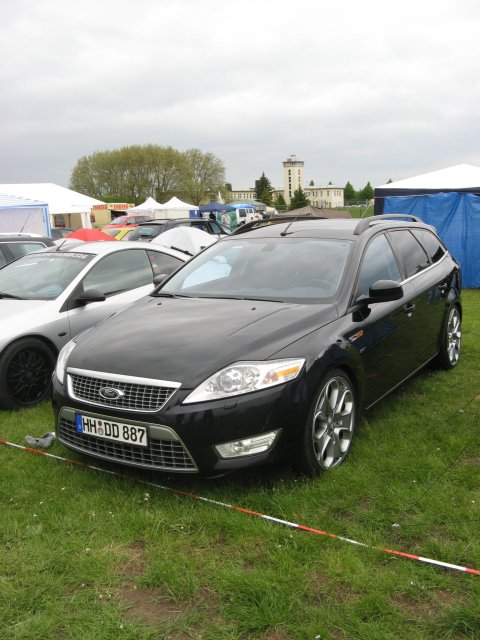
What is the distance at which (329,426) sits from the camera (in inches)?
146

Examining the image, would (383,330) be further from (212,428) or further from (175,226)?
(175,226)

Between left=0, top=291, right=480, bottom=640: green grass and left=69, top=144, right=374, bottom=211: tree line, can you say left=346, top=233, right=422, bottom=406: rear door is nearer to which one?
left=0, top=291, right=480, bottom=640: green grass

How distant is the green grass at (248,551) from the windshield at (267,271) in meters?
1.19

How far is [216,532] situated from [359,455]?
129cm

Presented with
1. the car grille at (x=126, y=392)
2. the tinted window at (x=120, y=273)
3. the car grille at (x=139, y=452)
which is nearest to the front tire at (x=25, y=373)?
the tinted window at (x=120, y=273)

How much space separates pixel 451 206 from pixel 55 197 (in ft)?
62.7

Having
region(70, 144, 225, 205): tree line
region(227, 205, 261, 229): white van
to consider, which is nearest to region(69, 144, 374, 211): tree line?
region(70, 144, 225, 205): tree line

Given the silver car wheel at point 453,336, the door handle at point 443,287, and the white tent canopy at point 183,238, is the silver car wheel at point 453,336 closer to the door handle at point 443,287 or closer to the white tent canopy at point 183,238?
the door handle at point 443,287

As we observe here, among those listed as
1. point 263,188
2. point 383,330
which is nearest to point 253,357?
point 383,330

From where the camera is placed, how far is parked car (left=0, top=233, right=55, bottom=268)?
29.2 feet

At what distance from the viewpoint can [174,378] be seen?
3.29m

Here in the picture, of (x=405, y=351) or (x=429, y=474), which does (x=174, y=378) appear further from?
(x=405, y=351)

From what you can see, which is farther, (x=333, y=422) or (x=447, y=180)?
(x=447, y=180)

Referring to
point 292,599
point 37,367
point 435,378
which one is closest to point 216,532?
point 292,599
